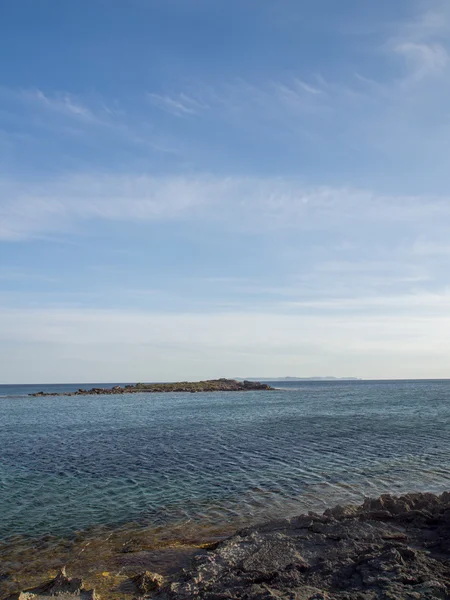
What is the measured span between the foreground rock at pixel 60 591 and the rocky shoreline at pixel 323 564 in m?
0.02

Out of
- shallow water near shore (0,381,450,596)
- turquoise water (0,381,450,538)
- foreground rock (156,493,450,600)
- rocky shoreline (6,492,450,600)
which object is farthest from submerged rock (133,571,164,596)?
turquoise water (0,381,450,538)

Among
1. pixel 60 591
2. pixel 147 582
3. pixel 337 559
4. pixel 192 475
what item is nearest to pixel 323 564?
pixel 337 559

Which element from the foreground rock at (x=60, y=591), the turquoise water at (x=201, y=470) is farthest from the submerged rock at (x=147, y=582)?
the turquoise water at (x=201, y=470)

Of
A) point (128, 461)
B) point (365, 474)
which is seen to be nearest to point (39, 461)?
→ point (128, 461)

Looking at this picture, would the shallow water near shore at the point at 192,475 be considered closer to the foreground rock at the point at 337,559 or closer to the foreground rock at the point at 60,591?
the foreground rock at the point at 60,591

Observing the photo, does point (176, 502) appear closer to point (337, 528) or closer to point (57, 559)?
point (57, 559)

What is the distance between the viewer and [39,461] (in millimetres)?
29812

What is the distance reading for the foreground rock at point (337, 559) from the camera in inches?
374

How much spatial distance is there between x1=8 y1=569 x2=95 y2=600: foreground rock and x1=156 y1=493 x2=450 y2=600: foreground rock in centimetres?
197

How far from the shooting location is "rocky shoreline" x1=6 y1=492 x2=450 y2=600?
952 cm

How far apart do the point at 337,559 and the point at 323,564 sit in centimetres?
48

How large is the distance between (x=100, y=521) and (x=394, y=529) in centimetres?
1049

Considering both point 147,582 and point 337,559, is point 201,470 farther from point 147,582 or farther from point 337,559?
point 337,559

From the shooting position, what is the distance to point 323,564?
35.9 feet
